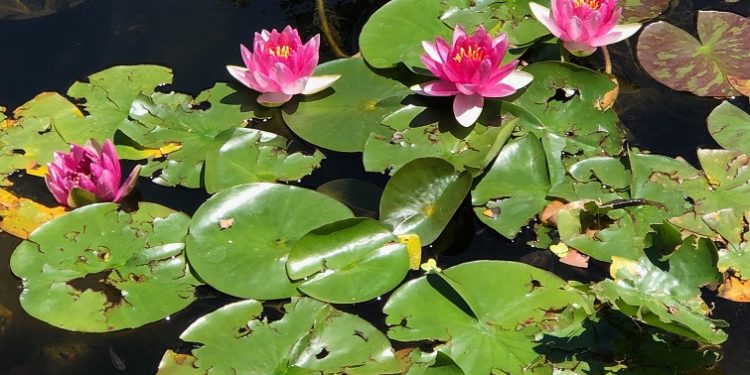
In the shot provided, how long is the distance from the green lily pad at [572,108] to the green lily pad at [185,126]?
1.13 meters

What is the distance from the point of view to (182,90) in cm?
346

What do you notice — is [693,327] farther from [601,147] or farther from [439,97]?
[439,97]

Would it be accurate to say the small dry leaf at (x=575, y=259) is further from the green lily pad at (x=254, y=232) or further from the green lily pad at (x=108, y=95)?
the green lily pad at (x=108, y=95)

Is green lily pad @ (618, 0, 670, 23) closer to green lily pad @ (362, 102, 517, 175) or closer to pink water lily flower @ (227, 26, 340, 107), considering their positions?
green lily pad @ (362, 102, 517, 175)

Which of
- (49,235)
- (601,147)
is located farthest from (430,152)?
(49,235)

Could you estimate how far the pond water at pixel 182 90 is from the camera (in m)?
2.70

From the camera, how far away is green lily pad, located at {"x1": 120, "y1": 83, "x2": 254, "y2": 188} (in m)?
3.12

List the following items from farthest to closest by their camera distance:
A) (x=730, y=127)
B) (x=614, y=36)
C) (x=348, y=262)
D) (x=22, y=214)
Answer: (x=614, y=36) < (x=730, y=127) < (x=22, y=214) < (x=348, y=262)

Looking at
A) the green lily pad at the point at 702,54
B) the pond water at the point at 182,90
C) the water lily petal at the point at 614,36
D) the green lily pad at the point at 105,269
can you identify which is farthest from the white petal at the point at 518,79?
the green lily pad at the point at 105,269

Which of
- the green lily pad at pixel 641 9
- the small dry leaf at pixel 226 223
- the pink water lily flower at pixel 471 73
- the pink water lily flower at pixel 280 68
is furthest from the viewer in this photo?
the green lily pad at pixel 641 9

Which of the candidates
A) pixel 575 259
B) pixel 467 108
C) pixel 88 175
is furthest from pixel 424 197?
pixel 88 175

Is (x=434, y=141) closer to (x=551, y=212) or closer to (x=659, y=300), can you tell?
(x=551, y=212)

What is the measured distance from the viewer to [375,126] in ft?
10.4

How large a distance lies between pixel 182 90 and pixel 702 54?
2247 millimetres
